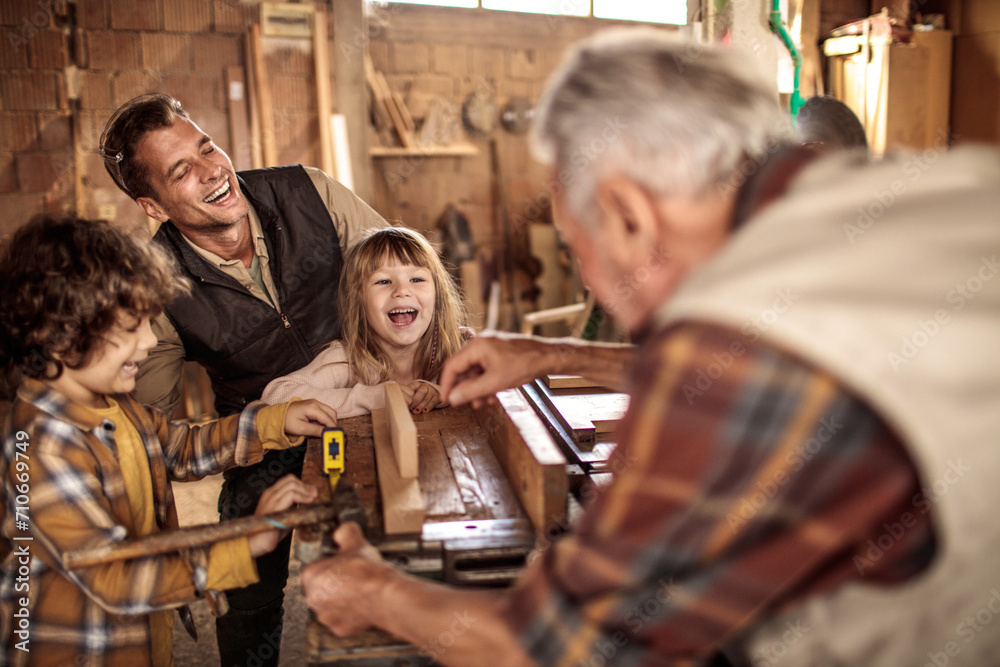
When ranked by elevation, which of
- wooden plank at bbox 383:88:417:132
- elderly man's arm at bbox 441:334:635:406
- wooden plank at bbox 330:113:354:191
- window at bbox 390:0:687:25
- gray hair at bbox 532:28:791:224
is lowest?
elderly man's arm at bbox 441:334:635:406

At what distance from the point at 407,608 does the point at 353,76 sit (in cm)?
467

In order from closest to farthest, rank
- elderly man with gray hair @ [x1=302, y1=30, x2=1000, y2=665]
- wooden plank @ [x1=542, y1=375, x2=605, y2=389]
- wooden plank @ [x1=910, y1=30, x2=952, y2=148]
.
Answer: elderly man with gray hair @ [x1=302, y1=30, x2=1000, y2=665]
wooden plank @ [x1=542, y1=375, x2=605, y2=389]
wooden plank @ [x1=910, y1=30, x2=952, y2=148]

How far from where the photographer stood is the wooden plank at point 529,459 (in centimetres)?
132

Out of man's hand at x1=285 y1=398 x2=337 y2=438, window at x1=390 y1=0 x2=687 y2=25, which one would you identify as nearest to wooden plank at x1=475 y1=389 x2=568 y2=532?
man's hand at x1=285 y1=398 x2=337 y2=438

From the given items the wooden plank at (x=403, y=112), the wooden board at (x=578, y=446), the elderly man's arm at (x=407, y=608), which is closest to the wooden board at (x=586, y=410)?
the wooden board at (x=578, y=446)

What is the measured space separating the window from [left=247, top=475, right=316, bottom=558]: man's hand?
199 inches

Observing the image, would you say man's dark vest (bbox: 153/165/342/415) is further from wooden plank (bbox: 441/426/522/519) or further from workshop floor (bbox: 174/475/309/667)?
wooden plank (bbox: 441/426/522/519)

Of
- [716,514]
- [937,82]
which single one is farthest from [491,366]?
[937,82]

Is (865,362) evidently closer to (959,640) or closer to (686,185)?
(686,185)

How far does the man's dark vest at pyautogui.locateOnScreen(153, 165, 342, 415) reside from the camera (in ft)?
7.82

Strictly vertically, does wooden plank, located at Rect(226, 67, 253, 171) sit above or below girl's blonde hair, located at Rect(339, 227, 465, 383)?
above

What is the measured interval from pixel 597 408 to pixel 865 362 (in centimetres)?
123

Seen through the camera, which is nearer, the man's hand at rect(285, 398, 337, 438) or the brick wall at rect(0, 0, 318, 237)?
the man's hand at rect(285, 398, 337, 438)

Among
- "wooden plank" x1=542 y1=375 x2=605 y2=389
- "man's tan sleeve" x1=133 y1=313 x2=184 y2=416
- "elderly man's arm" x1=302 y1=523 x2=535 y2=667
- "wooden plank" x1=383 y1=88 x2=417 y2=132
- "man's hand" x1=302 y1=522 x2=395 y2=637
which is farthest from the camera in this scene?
"wooden plank" x1=383 y1=88 x2=417 y2=132
